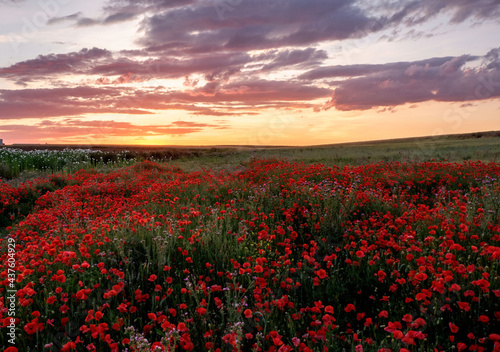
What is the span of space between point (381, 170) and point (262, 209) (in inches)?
232

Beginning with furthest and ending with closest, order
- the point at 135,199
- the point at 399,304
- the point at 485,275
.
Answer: the point at 135,199 < the point at 399,304 < the point at 485,275

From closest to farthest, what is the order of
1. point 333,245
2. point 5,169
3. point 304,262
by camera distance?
A: point 304,262
point 333,245
point 5,169

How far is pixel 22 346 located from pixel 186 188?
680cm

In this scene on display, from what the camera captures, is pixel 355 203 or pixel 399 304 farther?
pixel 355 203

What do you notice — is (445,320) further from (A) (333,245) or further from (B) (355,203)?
(B) (355,203)

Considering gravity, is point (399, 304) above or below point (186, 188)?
below

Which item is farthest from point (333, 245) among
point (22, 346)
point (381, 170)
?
point (381, 170)

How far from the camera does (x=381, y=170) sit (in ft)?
36.8

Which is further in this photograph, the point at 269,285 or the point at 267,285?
the point at 269,285

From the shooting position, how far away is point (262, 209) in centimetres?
691

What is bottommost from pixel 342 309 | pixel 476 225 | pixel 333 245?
pixel 342 309

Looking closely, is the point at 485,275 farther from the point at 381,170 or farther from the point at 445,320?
the point at 381,170

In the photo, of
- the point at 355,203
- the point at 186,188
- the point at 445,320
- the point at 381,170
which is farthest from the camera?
the point at 381,170

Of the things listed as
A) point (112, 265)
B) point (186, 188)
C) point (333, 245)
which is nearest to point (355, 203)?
point (333, 245)
